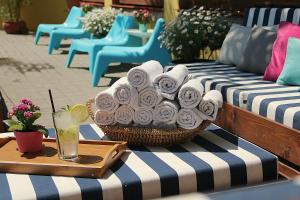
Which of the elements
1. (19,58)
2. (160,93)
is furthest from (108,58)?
(160,93)

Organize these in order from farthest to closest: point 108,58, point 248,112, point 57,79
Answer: point 57,79, point 108,58, point 248,112

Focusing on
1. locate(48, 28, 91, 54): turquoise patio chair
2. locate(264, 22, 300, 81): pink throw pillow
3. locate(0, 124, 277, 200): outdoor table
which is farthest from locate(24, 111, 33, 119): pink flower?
locate(48, 28, 91, 54): turquoise patio chair

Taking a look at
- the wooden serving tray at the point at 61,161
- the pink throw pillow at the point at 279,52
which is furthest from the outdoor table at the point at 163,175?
the pink throw pillow at the point at 279,52

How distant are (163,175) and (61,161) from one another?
522mm

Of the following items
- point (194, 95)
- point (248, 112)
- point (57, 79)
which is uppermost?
point (194, 95)

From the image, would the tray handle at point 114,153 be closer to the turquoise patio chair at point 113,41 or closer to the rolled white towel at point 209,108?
the rolled white towel at point 209,108

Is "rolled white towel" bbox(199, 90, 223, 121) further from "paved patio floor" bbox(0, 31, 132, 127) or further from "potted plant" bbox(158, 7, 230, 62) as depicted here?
"potted plant" bbox(158, 7, 230, 62)

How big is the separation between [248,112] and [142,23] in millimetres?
5008

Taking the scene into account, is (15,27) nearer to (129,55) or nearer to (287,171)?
(129,55)

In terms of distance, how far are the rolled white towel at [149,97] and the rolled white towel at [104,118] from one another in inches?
7.3

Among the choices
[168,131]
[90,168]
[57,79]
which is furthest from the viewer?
[57,79]

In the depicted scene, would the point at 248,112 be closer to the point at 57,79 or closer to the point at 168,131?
the point at 168,131

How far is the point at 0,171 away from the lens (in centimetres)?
236

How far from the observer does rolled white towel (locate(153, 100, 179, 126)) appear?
2715 millimetres
